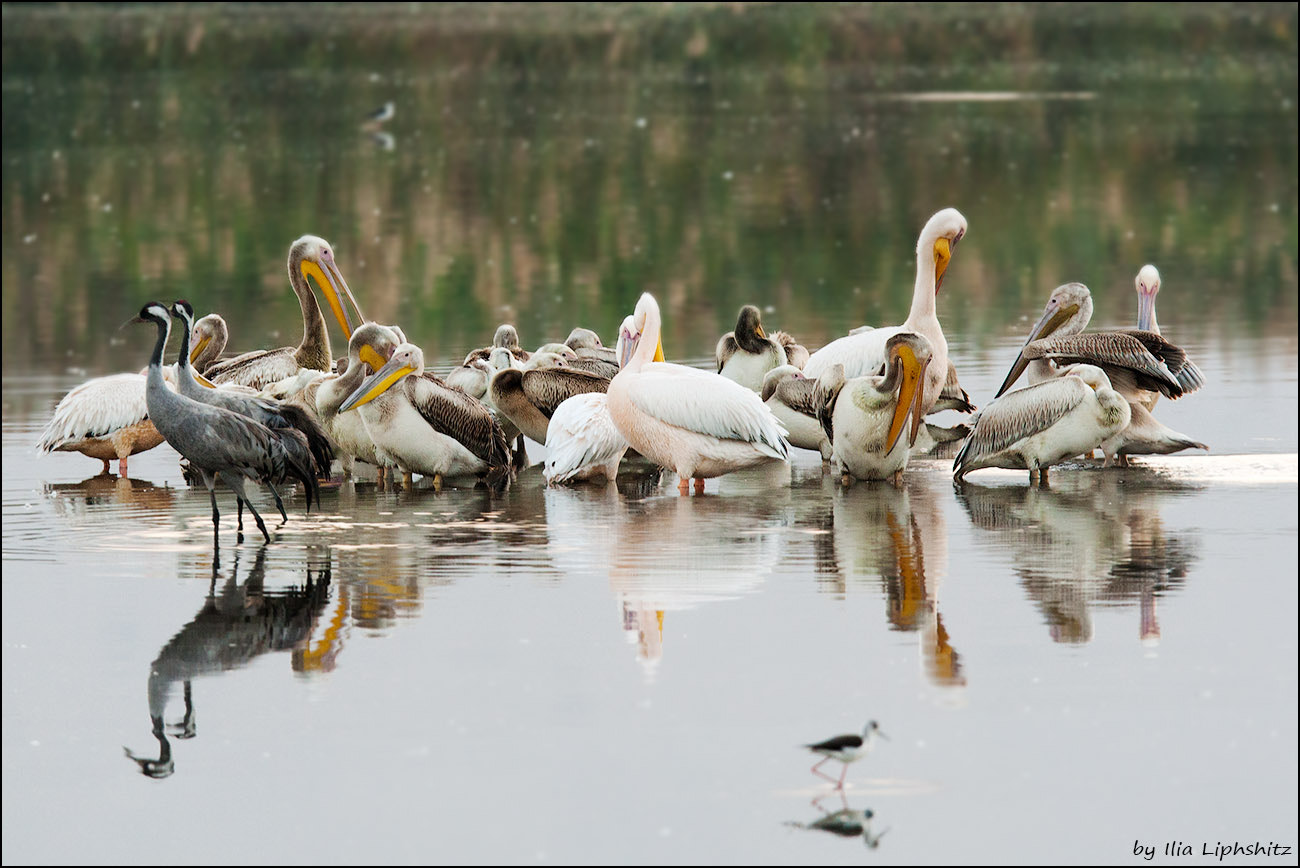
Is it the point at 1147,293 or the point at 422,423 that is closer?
the point at 422,423

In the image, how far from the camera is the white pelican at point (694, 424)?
8812 millimetres

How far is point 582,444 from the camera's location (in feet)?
29.6

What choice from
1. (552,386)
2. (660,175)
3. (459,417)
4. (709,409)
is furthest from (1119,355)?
(660,175)

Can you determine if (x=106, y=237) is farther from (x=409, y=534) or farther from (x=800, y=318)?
(x=409, y=534)

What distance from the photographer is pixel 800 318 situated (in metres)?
15.5

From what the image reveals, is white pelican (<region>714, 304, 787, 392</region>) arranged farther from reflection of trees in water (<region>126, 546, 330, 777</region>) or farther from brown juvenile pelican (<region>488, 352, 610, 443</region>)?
reflection of trees in water (<region>126, 546, 330, 777</region>)

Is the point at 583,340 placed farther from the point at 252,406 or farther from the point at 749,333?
the point at 252,406

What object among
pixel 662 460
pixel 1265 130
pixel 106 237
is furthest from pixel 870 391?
pixel 1265 130

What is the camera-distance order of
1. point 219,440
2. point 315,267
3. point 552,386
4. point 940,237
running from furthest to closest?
point 315,267
point 940,237
point 552,386
point 219,440

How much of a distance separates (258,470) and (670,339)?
6.77m

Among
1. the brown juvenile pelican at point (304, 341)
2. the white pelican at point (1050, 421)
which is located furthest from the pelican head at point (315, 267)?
the white pelican at point (1050, 421)

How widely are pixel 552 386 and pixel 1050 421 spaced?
2439 mm

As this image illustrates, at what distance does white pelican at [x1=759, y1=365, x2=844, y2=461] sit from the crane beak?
1.77 m

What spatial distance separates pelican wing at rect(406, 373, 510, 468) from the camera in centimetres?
912
